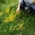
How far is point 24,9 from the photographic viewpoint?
314 centimetres

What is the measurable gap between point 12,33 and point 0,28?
238mm

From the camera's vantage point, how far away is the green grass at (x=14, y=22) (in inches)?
107

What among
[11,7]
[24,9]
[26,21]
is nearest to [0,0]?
[11,7]

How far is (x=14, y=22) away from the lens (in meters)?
2.89

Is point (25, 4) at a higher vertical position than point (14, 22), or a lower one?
higher

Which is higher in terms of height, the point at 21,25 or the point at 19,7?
the point at 19,7

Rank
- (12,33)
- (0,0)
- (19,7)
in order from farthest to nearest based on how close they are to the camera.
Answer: (0,0)
(19,7)
(12,33)

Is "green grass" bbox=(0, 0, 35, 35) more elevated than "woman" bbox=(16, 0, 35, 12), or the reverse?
"woman" bbox=(16, 0, 35, 12)

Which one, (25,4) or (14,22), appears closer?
(14,22)

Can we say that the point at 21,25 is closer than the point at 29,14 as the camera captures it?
Yes

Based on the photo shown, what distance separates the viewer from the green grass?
2730 mm

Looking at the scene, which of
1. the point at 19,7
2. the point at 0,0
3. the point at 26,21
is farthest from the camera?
the point at 0,0

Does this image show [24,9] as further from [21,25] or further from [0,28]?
[0,28]

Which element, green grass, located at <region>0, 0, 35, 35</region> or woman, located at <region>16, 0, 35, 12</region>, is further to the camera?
woman, located at <region>16, 0, 35, 12</region>
